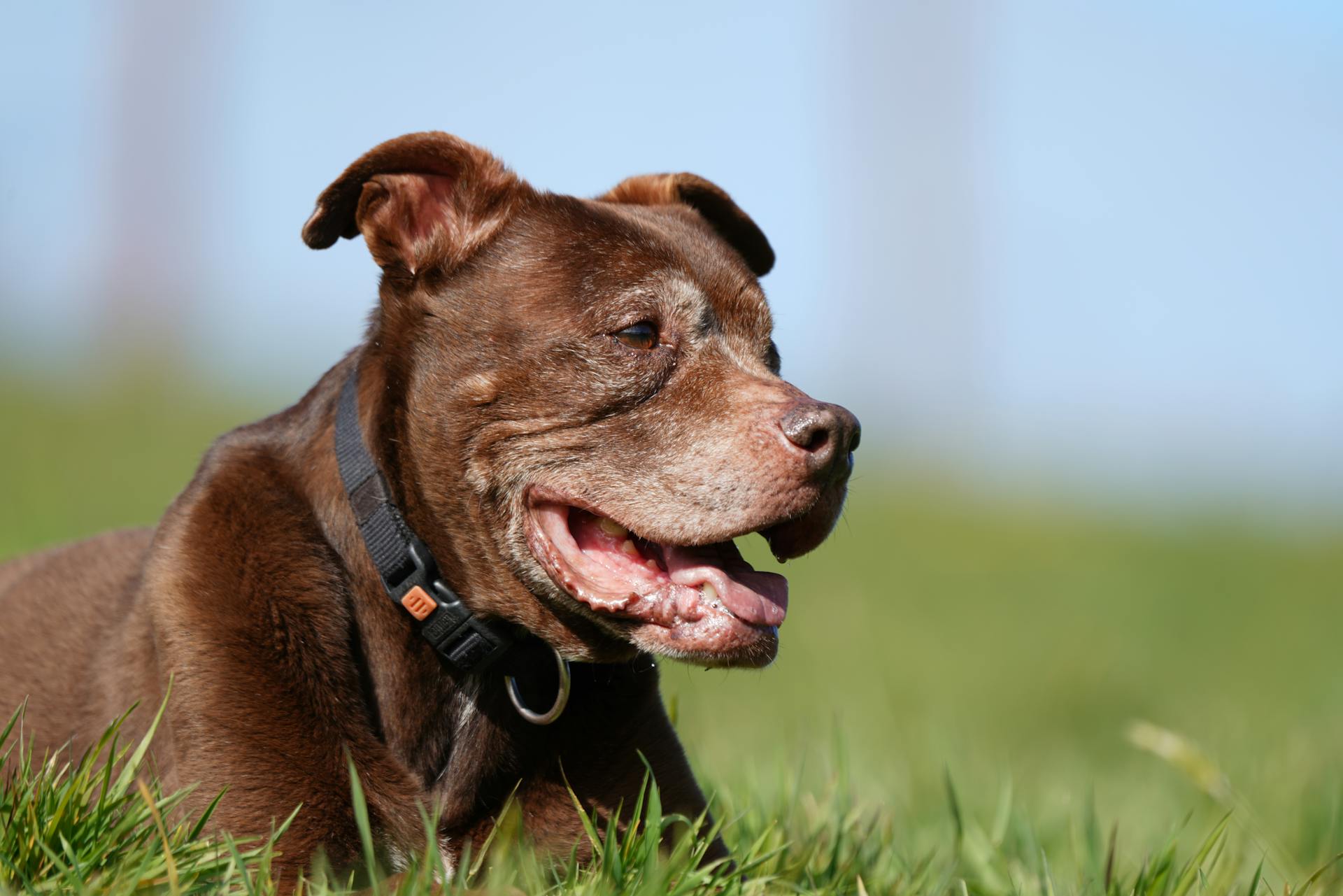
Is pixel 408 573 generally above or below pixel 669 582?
below

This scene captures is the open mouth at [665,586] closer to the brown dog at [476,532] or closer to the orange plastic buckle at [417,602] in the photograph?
the brown dog at [476,532]

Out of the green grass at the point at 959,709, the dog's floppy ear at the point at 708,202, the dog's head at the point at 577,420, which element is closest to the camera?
the green grass at the point at 959,709

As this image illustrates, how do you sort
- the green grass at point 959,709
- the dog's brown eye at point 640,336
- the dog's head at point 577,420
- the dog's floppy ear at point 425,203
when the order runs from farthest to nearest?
the dog's floppy ear at point 425,203 → the dog's brown eye at point 640,336 → the dog's head at point 577,420 → the green grass at point 959,709

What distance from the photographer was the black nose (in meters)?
3.45

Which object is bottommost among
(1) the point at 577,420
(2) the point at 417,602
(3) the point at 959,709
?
(3) the point at 959,709

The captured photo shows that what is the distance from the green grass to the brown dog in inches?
9.7

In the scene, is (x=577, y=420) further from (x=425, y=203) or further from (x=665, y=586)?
(x=425, y=203)

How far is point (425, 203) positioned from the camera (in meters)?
3.95

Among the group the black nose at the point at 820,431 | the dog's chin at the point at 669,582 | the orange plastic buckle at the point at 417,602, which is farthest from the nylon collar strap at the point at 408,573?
the black nose at the point at 820,431

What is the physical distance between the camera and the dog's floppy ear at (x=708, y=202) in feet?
15.2

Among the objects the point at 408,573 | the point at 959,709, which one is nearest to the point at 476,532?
the point at 408,573

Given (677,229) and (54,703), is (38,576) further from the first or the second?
(677,229)

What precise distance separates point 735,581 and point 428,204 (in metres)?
1.35

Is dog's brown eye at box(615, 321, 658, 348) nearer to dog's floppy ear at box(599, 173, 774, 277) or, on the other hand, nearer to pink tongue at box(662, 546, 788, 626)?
pink tongue at box(662, 546, 788, 626)
